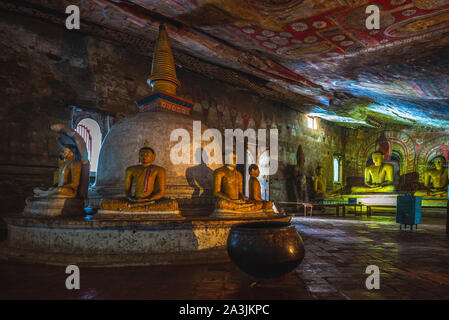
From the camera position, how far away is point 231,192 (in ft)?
16.8

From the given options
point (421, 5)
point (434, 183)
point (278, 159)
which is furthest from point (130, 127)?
point (434, 183)

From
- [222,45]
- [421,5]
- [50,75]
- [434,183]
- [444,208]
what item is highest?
[222,45]

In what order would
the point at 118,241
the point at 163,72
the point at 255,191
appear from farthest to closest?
the point at 163,72 < the point at 255,191 < the point at 118,241

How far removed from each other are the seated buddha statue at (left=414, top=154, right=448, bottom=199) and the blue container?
288 inches

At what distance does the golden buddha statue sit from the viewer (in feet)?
16.1

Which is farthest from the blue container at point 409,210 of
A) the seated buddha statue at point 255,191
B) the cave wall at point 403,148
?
the cave wall at point 403,148

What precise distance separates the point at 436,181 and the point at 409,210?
348 inches

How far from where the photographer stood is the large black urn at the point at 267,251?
2.93 m

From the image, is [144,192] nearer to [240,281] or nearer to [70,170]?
[70,170]

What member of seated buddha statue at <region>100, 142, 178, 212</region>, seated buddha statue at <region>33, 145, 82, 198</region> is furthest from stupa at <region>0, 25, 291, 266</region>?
seated buddha statue at <region>33, 145, 82, 198</region>

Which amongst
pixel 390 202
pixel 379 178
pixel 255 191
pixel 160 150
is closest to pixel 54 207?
pixel 160 150
